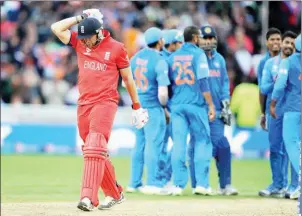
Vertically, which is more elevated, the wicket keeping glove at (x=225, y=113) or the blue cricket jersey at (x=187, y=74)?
the blue cricket jersey at (x=187, y=74)

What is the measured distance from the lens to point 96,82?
11.1 meters

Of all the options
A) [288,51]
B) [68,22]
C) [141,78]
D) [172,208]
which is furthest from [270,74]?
[68,22]

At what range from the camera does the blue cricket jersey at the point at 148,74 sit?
48.9 ft

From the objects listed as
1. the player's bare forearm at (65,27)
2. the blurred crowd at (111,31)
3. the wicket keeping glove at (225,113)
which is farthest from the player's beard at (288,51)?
the blurred crowd at (111,31)

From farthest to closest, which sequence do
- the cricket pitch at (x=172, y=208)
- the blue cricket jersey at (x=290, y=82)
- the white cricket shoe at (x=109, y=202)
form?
the blue cricket jersey at (x=290, y=82), the white cricket shoe at (x=109, y=202), the cricket pitch at (x=172, y=208)

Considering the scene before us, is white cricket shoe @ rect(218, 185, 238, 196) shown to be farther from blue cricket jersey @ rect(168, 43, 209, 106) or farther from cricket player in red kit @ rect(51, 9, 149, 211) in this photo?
cricket player in red kit @ rect(51, 9, 149, 211)

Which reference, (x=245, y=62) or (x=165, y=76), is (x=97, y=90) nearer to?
(x=165, y=76)

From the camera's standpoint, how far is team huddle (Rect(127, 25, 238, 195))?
47.8ft

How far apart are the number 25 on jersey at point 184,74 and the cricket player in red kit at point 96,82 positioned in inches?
128

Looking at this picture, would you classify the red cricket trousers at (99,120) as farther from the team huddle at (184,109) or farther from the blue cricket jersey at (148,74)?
the blue cricket jersey at (148,74)

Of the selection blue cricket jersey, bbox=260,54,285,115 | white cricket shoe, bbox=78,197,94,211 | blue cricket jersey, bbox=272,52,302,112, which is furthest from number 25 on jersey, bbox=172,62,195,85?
white cricket shoe, bbox=78,197,94,211

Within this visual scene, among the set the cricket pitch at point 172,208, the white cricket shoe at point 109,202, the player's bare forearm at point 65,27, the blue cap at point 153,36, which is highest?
the blue cap at point 153,36

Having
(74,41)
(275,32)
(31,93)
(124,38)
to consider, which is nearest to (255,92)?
(124,38)

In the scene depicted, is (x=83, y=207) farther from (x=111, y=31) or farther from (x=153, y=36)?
(x=111, y=31)
